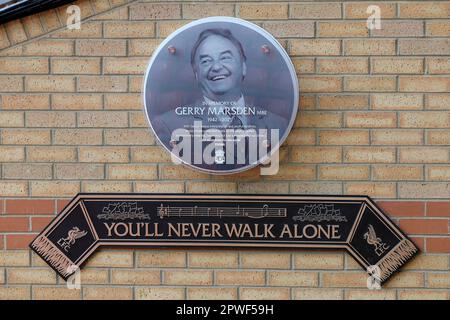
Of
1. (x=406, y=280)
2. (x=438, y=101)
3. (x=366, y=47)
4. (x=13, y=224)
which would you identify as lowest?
(x=406, y=280)

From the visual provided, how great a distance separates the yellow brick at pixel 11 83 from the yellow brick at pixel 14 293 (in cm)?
118

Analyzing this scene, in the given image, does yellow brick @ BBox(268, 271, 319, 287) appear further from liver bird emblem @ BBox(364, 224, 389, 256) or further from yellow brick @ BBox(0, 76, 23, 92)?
yellow brick @ BBox(0, 76, 23, 92)

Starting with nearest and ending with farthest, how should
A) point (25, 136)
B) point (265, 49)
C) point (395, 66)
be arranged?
point (265, 49)
point (395, 66)
point (25, 136)

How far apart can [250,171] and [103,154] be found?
0.87 metres

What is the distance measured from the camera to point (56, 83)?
3.42 meters

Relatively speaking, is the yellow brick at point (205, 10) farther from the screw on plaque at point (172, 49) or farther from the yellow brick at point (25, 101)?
the yellow brick at point (25, 101)

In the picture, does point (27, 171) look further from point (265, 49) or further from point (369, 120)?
point (369, 120)

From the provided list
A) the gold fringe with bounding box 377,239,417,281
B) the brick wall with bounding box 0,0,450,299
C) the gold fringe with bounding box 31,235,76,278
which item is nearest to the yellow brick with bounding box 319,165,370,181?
the brick wall with bounding box 0,0,450,299

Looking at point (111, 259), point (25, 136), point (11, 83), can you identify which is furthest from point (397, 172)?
point (11, 83)

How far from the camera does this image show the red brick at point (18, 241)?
3463 millimetres

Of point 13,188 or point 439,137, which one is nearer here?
point 439,137

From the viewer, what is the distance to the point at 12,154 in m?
3.44

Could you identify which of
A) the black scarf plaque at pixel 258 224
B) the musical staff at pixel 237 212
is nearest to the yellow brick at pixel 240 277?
the black scarf plaque at pixel 258 224

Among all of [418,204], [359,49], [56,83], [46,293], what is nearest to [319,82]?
[359,49]
